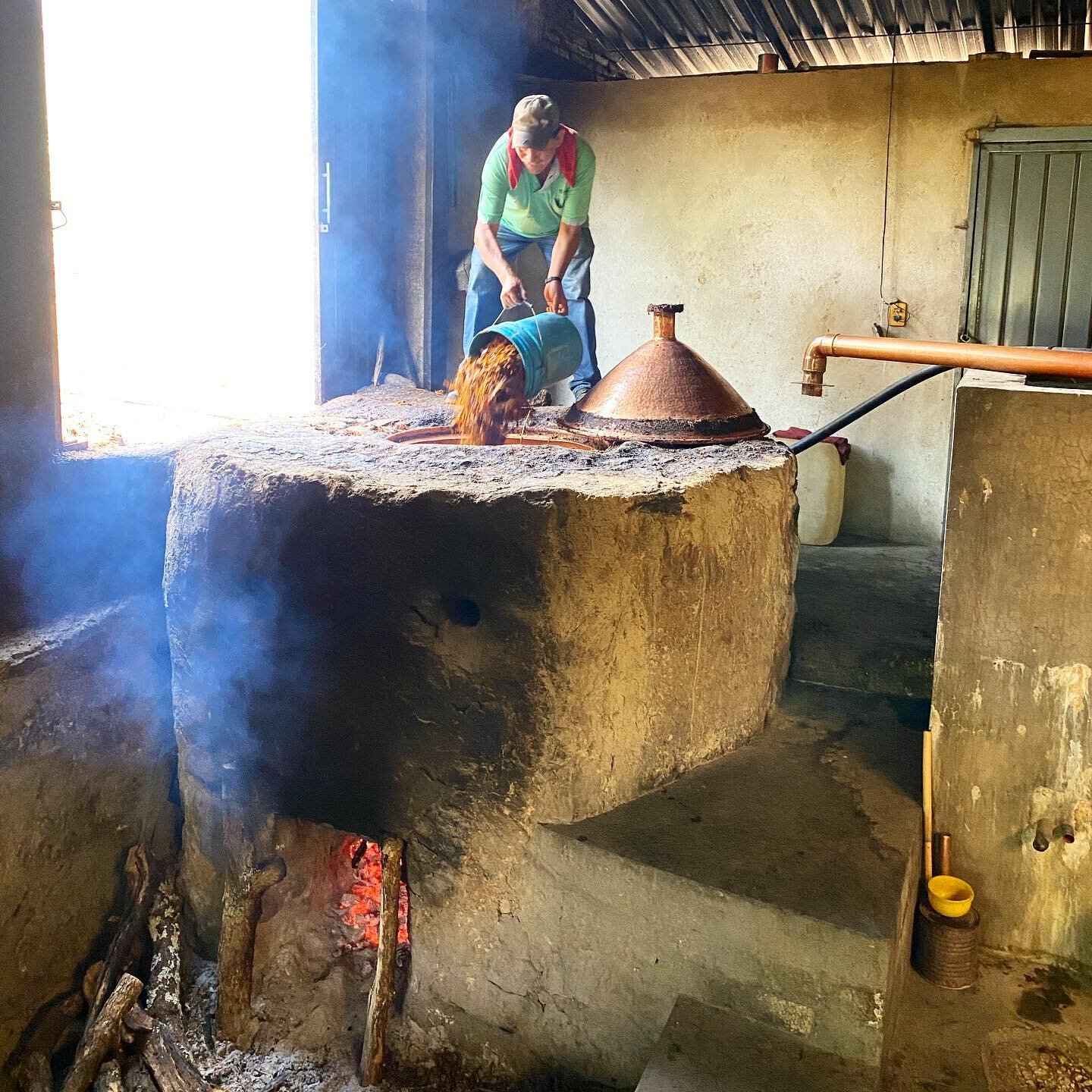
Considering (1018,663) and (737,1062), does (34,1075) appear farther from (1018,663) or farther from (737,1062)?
(1018,663)

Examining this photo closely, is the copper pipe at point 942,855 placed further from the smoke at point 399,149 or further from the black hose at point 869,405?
the smoke at point 399,149

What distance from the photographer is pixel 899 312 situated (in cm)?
641

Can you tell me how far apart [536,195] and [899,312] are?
2439 mm

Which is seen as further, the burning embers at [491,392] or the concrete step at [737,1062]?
the burning embers at [491,392]

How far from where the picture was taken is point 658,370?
4242 mm

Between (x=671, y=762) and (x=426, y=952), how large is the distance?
1.09 m

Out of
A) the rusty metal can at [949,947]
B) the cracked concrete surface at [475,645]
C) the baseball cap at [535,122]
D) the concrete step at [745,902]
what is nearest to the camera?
the concrete step at [745,902]

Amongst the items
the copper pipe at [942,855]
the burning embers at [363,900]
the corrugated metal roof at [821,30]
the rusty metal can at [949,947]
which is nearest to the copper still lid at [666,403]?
the copper pipe at [942,855]

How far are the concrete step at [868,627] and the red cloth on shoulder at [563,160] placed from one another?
2.32 meters

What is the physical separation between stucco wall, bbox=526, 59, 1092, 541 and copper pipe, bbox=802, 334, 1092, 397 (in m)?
2.98

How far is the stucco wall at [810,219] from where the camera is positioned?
20.2 feet

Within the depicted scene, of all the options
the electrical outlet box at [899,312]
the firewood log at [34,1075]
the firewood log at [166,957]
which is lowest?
the firewood log at [34,1075]

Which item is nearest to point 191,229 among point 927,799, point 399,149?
point 399,149

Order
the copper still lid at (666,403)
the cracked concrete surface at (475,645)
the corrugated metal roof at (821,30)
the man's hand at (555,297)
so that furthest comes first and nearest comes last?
the corrugated metal roof at (821,30)
the man's hand at (555,297)
the copper still lid at (666,403)
the cracked concrete surface at (475,645)
